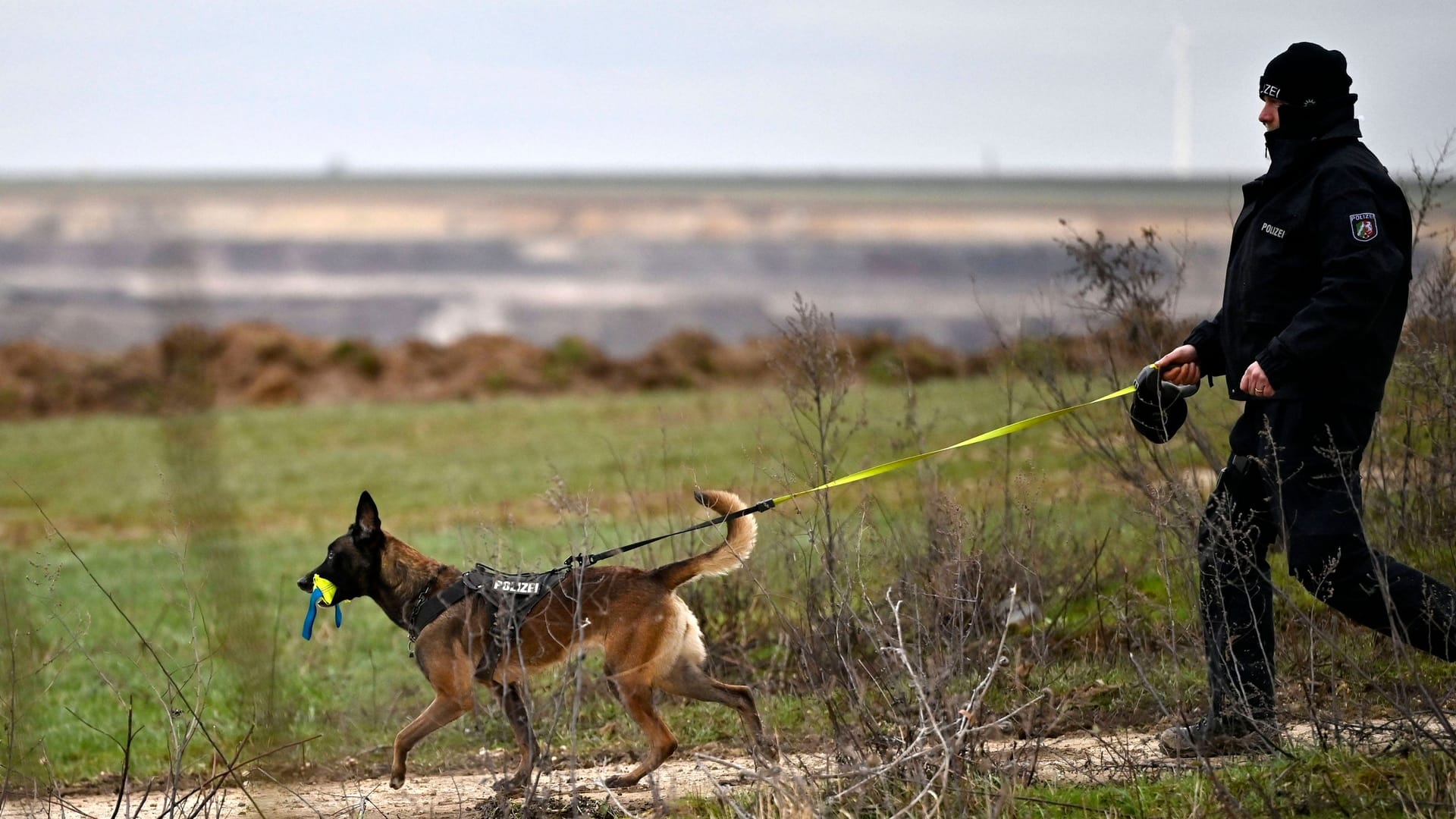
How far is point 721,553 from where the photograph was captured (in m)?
5.76

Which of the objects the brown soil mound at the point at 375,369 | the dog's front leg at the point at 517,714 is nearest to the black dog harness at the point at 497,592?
the dog's front leg at the point at 517,714

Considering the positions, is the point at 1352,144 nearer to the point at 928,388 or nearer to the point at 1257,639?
the point at 1257,639

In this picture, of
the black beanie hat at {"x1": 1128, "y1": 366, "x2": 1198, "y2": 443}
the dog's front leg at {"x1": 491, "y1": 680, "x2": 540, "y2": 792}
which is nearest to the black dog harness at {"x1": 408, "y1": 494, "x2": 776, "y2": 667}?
the dog's front leg at {"x1": 491, "y1": 680, "x2": 540, "y2": 792}

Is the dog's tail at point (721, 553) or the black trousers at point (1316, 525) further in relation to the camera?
the dog's tail at point (721, 553)

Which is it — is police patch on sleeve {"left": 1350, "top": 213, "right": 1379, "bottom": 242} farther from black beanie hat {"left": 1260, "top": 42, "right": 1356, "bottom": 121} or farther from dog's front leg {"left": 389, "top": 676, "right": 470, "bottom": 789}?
dog's front leg {"left": 389, "top": 676, "right": 470, "bottom": 789}

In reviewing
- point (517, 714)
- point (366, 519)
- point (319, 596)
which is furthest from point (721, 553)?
point (319, 596)

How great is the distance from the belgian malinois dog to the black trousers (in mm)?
1853

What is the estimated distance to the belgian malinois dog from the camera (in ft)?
18.7

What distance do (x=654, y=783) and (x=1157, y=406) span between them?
7.79ft

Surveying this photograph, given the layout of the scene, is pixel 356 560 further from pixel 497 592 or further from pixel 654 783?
pixel 654 783

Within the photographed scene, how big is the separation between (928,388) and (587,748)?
1095 centimetres

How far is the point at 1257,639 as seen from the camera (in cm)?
518

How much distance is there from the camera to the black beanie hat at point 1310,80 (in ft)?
16.1

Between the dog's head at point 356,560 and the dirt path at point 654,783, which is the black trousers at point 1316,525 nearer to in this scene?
the dirt path at point 654,783
